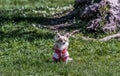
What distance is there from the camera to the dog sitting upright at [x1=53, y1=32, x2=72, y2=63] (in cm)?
1298

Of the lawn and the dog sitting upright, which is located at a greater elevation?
the dog sitting upright

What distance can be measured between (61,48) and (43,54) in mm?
1837

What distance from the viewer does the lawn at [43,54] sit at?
41.2ft

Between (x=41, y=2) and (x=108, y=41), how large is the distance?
37.6ft

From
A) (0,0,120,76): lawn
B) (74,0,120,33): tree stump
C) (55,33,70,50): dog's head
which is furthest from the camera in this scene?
(74,0,120,33): tree stump

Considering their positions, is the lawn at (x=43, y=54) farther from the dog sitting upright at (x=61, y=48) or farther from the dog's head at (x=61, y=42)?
the dog's head at (x=61, y=42)

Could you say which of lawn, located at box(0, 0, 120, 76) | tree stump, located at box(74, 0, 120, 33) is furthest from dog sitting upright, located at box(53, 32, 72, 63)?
tree stump, located at box(74, 0, 120, 33)

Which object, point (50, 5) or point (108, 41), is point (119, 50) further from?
point (50, 5)

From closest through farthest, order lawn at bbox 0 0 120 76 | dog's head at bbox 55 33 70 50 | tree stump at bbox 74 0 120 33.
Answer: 1. lawn at bbox 0 0 120 76
2. dog's head at bbox 55 33 70 50
3. tree stump at bbox 74 0 120 33

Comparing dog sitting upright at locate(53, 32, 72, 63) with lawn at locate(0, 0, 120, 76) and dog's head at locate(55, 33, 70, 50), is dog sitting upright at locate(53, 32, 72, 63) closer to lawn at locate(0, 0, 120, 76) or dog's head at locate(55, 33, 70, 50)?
dog's head at locate(55, 33, 70, 50)

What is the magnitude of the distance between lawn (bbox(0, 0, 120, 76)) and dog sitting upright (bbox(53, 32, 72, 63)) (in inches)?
6.4

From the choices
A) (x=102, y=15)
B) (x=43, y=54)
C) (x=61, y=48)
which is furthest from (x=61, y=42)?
(x=102, y=15)

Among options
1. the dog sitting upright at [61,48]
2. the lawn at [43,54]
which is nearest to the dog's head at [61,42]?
the dog sitting upright at [61,48]

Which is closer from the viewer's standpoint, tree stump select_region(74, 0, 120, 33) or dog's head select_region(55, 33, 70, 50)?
dog's head select_region(55, 33, 70, 50)
